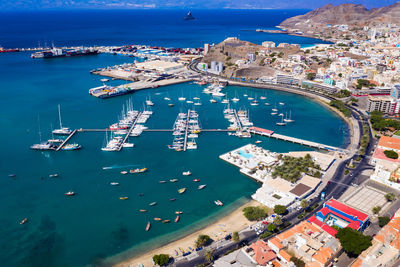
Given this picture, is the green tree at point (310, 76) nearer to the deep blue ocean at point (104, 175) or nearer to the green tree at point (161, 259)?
the deep blue ocean at point (104, 175)

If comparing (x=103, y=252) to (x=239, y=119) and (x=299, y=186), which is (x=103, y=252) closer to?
(x=299, y=186)

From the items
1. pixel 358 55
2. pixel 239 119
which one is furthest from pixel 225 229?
pixel 358 55

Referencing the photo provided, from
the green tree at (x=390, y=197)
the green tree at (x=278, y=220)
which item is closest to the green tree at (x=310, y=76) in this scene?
the green tree at (x=390, y=197)

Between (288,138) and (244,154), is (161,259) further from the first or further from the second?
(288,138)

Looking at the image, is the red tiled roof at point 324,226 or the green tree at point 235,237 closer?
the red tiled roof at point 324,226

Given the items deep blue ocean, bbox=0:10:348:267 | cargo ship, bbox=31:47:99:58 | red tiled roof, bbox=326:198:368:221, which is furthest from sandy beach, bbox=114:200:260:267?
cargo ship, bbox=31:47:99:58
